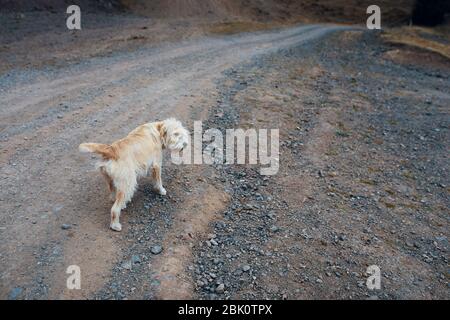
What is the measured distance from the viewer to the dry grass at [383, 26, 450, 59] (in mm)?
21734

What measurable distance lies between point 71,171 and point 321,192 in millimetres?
6055

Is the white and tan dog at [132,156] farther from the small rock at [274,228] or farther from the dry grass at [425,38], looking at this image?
the dry grass at [425,38]

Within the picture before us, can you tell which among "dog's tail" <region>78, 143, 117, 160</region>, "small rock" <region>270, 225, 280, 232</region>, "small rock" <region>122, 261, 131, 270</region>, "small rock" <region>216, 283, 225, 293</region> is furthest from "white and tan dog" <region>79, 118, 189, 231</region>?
"small rock" <region>270, 225, 280, 232</region>

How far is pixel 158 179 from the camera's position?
8117 mm

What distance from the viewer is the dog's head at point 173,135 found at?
765 cm

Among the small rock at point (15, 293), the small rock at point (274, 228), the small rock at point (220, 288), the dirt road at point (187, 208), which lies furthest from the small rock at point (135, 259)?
the small rock at point (274, 228)

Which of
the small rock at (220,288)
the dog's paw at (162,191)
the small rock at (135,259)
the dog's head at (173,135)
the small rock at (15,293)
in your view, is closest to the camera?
the small rock at (15,293)

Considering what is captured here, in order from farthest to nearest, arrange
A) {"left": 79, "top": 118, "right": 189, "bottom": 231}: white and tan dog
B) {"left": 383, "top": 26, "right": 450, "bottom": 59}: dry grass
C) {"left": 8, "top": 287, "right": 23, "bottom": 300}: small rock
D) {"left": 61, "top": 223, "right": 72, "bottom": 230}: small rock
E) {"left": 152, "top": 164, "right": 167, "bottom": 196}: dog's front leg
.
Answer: {"left": 383, "top": 26, "right": 450, "bottom": 59}: dry grass, {"left": 152, "top": 164, "right": 167, "bottom": 196}: dog's front leg, {"left": 61, "top": 223, "right": 72, "bottom": 230}: small rock, {"left": 79, "top": 118, "right": 189, "bottom": 231}: white and tan dog, {"left": 8, "top": 287, "right": 23, "bottom": 300}: small rock

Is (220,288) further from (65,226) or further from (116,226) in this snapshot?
(65,226)

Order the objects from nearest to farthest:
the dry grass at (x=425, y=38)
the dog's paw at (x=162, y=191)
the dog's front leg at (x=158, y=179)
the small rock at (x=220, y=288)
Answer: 1. the small rock at (x=220, y=288)
2. the dog's front leg at (x=158, y=179)
3. the dog's paw at (x=162, y=191)
4. the dry grass at (x=425, y=38)

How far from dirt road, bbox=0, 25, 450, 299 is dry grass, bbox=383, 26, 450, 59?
32.6 feet

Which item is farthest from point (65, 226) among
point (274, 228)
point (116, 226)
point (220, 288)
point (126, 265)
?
point (274, 228)

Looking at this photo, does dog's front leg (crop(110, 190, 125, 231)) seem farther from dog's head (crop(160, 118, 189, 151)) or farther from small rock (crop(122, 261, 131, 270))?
dog's head (crop(160, 118, 189, 151))

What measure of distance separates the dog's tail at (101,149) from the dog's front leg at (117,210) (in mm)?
693
